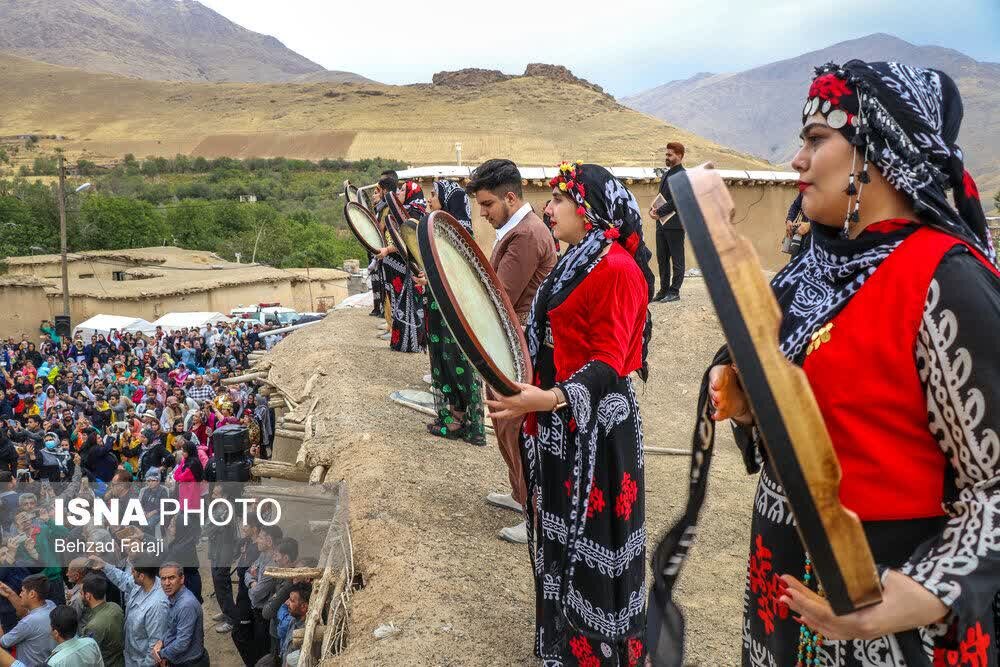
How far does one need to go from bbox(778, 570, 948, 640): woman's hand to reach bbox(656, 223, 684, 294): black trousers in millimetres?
9160

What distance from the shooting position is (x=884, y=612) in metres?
1.21

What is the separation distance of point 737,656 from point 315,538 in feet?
12.9

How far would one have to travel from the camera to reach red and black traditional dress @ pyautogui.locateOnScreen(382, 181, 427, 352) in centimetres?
890

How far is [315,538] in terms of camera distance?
6727 millimetres

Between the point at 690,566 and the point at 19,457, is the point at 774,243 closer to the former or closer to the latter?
the point at 690,566

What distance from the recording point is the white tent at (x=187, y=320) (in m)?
24.2

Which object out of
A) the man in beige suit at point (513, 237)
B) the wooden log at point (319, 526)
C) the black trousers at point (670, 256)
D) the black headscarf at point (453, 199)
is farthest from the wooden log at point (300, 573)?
the black trousers at point (670, 256)

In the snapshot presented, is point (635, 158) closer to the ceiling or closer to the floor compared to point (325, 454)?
closer to the ceiling

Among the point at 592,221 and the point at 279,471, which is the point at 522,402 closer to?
the point at 592,221

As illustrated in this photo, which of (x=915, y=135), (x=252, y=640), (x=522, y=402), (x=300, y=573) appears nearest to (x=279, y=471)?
(x=252, y=640)

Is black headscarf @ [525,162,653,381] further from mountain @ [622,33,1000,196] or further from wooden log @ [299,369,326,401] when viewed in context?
mountain @ [622,33,1000,196]

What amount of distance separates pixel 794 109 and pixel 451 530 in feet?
562

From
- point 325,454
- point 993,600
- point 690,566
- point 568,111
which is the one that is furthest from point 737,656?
point 568,111

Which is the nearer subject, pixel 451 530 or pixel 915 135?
pixel 915 135
